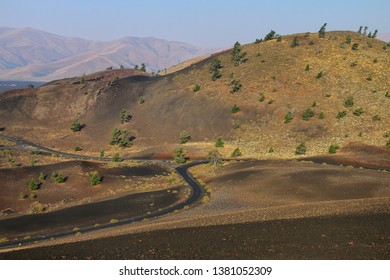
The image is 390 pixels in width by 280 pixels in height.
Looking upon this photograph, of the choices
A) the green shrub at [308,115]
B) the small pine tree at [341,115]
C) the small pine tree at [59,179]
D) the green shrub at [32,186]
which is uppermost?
the small pine tree at [341,115]

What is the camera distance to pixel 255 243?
2255cm

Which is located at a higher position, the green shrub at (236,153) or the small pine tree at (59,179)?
the green shrub at (236,153)

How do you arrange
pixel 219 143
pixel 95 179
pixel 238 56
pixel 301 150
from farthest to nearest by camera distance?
pixel 238 56 → pixel 219 143 → pixel 301 150 → pixel 95 179

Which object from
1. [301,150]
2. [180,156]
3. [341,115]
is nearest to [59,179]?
[180,156]

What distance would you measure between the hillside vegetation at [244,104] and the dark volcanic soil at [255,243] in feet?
172

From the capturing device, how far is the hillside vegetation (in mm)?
89438

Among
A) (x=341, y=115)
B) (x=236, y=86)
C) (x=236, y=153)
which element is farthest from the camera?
(x=236, y=86)

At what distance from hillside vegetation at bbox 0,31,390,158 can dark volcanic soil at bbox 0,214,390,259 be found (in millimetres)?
52525

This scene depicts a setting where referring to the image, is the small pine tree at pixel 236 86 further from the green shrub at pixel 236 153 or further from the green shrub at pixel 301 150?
the green shrub at pixel 301 150

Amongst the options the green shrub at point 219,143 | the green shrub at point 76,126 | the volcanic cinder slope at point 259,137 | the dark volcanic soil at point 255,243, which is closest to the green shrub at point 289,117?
the volcanic cinder slope at point 259,137

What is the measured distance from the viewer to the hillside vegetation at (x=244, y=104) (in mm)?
89438

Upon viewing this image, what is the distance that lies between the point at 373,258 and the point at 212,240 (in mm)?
A: 9515

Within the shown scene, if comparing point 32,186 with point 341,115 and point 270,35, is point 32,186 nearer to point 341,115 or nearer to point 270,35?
point 341,115

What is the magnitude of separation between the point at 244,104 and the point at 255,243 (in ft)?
282
